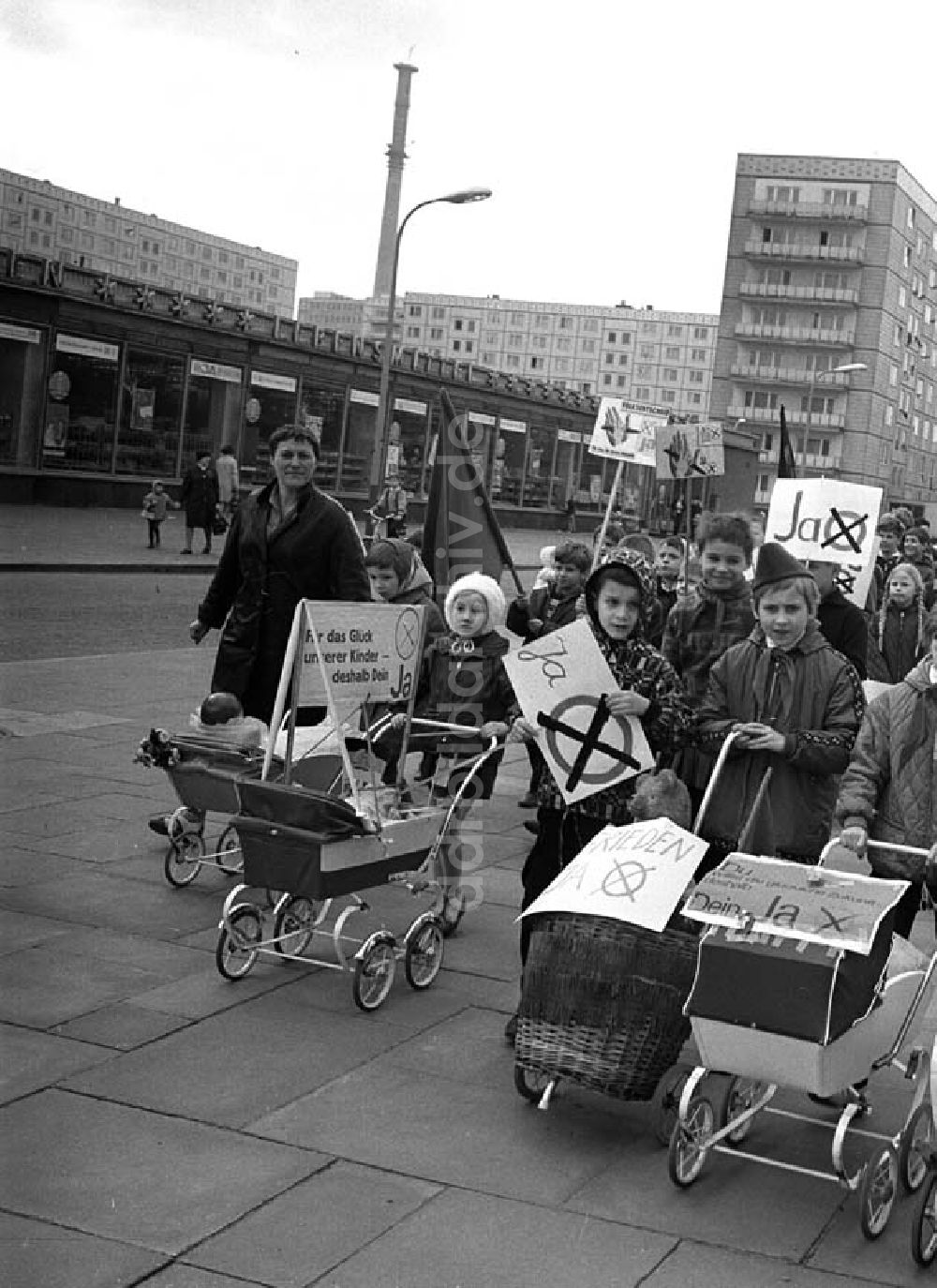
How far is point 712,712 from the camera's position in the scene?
569 cm

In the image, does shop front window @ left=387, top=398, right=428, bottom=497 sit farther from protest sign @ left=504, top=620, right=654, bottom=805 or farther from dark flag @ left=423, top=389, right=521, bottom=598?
protest sign @ left=504, top=620, right=654, bottom=805

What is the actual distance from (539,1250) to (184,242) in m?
3.81

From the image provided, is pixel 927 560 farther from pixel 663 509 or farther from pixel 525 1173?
pixel 663 509

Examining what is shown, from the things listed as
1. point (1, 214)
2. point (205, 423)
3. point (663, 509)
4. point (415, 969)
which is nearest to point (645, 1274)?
point (415, 969)

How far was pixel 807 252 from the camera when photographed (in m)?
102

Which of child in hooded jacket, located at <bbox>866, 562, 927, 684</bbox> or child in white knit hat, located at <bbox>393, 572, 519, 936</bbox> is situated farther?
child in hooded jacket, located at <bbox>866, 562, 927, 684</bbox>

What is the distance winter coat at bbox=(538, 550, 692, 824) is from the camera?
5766 mm

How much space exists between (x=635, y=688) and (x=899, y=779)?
0.94 m

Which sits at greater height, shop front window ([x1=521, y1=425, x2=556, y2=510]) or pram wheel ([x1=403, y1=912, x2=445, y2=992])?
shop front window ([x1=521, y1=425, x2=556, y2=510])

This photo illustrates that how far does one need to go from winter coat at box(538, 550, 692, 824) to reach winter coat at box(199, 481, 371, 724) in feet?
6.22

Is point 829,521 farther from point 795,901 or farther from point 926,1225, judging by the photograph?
point 926,1225

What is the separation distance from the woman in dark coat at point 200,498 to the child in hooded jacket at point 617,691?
24.6 metres

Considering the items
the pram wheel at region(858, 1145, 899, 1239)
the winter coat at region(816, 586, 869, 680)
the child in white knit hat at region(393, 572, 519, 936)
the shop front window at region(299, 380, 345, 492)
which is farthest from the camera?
the shop front window at region(299, 380, 345, 492)

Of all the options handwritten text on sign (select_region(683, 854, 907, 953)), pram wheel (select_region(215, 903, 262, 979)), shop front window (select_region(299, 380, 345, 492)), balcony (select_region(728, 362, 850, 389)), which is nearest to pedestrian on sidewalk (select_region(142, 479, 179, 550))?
shop front window (select_region(299, 380, 345, 492))
